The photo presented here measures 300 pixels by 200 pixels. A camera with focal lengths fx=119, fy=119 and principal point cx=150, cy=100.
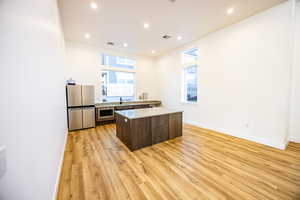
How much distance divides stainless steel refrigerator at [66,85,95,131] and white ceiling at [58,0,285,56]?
1881mm

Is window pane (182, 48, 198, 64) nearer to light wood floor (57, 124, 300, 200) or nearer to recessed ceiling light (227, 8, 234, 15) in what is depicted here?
recessed ceiling light (227, 8, 234, 15)

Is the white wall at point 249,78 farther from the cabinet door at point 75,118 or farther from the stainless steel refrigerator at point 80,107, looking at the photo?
the cabinet door at point 75,118

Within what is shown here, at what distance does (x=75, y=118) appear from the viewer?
4.09 metres

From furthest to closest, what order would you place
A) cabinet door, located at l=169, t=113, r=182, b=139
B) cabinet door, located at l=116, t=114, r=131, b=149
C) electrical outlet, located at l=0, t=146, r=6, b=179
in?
1. cabinet door, located at l=169, t=113, r=182, b=139
2. cabinet door, located at l=116, t=114, r=131, b=149
3. electrical outlet, located at l=0, t=146, r=6, b=179

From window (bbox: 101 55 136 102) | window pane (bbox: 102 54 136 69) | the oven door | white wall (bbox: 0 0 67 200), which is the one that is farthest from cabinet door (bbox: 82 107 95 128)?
white wall (bbox: 0 0 67 200)

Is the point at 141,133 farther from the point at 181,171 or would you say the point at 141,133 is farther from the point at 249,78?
the point at 249,78

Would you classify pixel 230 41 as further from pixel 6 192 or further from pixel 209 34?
pixel 6 192

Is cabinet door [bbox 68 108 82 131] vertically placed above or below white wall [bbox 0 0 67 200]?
below

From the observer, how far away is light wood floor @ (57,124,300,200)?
5.09 ft

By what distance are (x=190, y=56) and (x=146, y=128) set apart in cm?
380

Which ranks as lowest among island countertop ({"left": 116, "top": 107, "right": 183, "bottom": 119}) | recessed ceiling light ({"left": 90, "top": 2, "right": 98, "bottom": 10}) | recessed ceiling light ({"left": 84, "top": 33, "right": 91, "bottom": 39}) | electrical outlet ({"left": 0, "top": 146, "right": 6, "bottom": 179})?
island countertop ({"left": 116, "top": 107, "right": 183, "bottom": 119})

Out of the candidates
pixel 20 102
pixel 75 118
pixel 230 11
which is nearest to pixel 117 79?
pixel 75 118

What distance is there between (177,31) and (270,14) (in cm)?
224

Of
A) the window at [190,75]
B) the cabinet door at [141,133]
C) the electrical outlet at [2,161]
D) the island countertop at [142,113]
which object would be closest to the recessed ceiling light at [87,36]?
the island countertop at [142,113]
